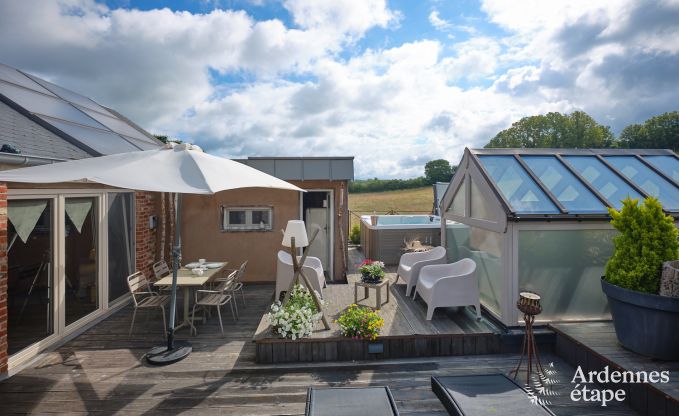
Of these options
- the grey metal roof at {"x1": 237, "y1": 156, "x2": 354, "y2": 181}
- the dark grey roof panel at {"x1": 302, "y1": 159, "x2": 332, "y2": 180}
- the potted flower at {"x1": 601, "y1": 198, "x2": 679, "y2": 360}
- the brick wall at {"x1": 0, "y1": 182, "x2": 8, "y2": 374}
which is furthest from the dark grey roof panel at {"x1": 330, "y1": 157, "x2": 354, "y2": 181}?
the brick wall at {"x1": 0, "y1": 182, "x2": 8, "y2": 374}

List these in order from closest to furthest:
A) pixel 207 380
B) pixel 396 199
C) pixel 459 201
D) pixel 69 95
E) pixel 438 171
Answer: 1. pixel 207 380
2. pixel 459 201
3. pixel 69 95
4. pixel 396 199
5. pixel 438 171

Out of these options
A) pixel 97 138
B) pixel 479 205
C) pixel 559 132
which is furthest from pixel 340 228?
pixel 559 132

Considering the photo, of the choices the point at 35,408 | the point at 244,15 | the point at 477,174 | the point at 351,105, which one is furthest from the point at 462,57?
the point at 35,408

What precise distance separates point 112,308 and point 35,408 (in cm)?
299

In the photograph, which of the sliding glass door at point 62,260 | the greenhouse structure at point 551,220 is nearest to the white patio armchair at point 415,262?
the greenhouse structure at point 551,220

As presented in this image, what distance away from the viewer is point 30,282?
5867 mm

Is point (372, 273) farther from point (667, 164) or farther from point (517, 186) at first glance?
point (667, 164)

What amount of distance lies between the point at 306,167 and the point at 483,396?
18.5 ft

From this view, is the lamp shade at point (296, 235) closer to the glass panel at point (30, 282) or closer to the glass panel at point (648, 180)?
the glass panel at point (30, 282)

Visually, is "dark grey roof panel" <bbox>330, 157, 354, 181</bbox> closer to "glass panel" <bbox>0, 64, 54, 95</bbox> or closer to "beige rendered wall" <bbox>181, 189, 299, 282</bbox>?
"beige rendered wall" <bbox>181, 189, 299, 282</bbox>

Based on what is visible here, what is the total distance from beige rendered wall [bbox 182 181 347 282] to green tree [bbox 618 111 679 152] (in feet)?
173

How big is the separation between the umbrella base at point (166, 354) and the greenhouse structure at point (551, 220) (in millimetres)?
4411

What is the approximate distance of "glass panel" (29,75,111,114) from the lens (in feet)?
22.5

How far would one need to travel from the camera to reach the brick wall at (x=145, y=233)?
6.83 metres
